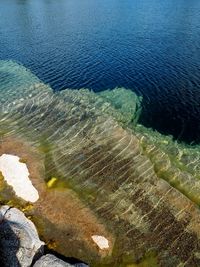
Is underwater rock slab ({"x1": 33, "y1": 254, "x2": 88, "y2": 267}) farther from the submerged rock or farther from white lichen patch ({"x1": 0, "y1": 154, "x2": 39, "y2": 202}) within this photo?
white lichen patch ({"x1": 0, "y1": 154, "x2": 39, "y2": 202})

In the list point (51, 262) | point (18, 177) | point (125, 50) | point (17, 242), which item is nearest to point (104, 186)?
point (18, 177)

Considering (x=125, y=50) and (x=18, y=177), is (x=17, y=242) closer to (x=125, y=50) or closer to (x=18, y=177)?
(x=18, y=177)

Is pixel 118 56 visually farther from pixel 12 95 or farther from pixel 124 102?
pixel 12 95

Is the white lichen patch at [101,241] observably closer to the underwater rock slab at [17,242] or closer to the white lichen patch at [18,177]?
the underwater rock slab at [17,242]

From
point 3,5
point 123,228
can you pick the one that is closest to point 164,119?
point 123,228

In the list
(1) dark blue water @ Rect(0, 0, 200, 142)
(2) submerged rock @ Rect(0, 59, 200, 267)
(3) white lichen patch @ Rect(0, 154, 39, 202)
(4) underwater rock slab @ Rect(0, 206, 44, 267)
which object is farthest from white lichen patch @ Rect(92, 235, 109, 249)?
(1) dark blue water @ Rect(0, 0, 200, 142)
